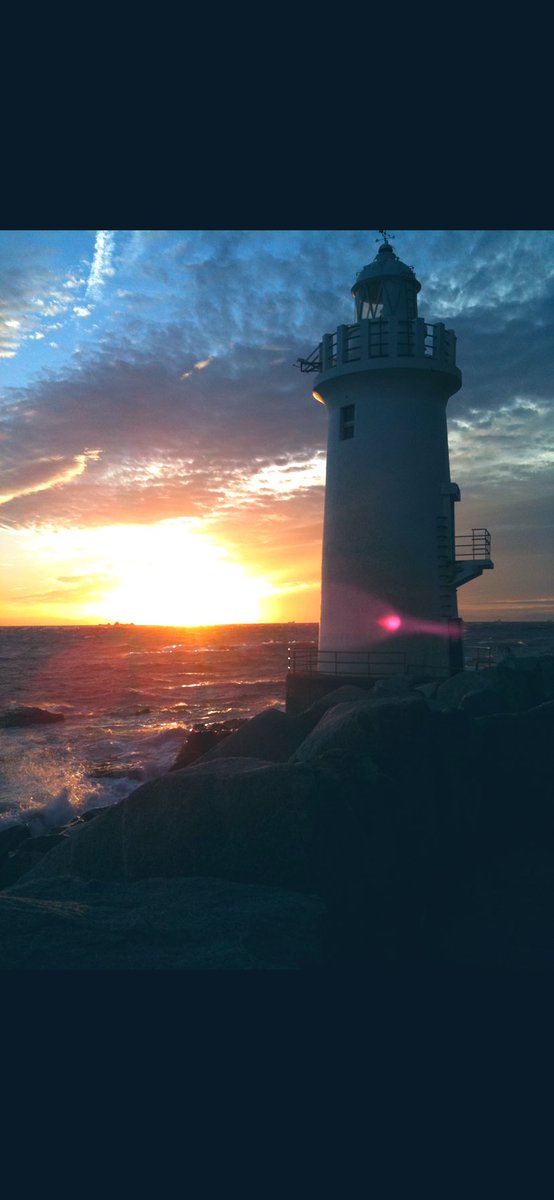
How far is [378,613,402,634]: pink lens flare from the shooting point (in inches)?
679

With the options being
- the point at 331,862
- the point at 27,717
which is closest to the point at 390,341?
the point at 331,862

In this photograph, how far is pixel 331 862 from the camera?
A: 5.77 meters

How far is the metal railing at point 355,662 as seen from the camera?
1722 cm

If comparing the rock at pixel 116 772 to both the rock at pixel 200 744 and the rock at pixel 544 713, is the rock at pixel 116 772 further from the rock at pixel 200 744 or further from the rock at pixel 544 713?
the rock at pixel 544 713

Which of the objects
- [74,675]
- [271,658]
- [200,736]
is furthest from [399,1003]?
[271,658]

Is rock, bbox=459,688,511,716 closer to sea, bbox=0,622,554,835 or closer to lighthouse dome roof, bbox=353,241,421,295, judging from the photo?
sea, bbox=0,622,554,835

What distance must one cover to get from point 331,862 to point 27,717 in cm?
3233

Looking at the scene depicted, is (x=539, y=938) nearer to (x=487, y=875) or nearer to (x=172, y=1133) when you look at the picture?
(x=487, y=875)

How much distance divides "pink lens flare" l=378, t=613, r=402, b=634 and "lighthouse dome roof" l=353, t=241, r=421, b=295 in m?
8.92

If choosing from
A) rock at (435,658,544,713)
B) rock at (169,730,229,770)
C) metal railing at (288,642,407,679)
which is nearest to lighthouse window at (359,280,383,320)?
metal railing at (288,642,407,679)

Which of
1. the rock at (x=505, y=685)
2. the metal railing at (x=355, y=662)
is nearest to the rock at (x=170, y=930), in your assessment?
the rock at (x=505, y=685)

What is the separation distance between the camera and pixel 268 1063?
2.40m

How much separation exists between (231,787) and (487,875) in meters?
2.97

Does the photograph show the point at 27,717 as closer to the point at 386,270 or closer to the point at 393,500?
the point at 393,500
